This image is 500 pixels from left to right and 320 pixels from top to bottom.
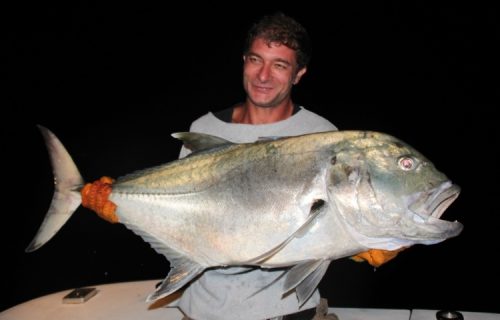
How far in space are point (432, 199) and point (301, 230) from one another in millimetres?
531

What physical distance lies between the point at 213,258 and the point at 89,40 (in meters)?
32.9

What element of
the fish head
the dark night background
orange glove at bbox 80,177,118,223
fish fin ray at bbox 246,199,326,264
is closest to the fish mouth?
the fish head

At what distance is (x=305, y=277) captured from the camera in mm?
1795

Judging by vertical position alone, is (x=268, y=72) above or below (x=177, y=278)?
above

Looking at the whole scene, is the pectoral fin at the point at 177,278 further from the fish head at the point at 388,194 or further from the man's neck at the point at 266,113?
the man's neck at the point at 266,113

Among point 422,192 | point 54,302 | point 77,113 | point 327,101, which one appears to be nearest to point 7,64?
point 77,113

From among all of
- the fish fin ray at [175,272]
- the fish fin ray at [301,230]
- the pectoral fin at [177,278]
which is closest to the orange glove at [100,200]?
the fish fin ray at [175,272]

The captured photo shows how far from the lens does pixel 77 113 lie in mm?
26453

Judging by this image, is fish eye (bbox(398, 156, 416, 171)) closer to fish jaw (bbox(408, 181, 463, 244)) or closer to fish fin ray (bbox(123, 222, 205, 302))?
fish jaw (bbox(408, 181, 463, 244))

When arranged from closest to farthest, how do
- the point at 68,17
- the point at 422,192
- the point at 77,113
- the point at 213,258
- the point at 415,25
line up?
the point at 422,192 < the point at 213,258 < the point at 77,113 < the point at 68,17 < the point at 415,25

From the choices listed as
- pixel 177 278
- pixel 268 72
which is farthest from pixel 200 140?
pixel 177 278

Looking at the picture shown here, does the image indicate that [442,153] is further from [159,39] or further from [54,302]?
[159,39]

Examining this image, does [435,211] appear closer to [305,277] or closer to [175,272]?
[305,277]

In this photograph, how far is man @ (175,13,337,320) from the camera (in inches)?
88.9
